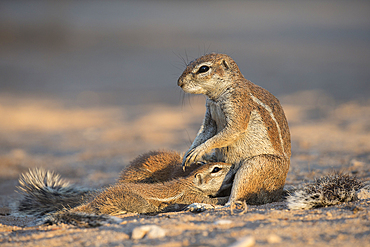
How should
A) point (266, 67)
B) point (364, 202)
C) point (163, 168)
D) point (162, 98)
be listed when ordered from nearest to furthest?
point (364, 202) → point (163, 168) → point (162, 98) → point (266, 67)

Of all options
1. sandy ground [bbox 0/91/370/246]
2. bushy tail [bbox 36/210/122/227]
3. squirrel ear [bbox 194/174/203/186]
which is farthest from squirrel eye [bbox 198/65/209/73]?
bushy tail [bbox 36/210/122/227]

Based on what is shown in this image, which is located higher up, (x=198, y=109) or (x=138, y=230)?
(x=198, y=109)

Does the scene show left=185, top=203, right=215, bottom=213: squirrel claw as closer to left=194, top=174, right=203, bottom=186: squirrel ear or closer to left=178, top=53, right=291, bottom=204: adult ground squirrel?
left=178, top=53, right=291, bottom=204: adult ground squirrel

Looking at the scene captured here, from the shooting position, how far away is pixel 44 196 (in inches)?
221

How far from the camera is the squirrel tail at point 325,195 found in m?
4.38

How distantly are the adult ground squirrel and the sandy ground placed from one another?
1.38ft

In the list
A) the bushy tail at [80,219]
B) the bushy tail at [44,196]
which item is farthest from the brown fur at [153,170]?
the bushy tail at [80,219]

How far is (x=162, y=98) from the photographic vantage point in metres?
19.6

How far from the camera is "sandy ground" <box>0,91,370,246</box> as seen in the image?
3.26 meters

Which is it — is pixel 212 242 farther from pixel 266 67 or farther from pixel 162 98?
pixel 266 67

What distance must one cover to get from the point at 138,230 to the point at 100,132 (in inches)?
411

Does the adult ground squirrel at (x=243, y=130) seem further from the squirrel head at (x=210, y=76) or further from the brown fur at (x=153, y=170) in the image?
the brown fur at (x=153, y=170)

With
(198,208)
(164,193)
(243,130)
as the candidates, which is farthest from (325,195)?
(164,193)

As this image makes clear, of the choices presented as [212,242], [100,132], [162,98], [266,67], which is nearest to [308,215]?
[212,242]
